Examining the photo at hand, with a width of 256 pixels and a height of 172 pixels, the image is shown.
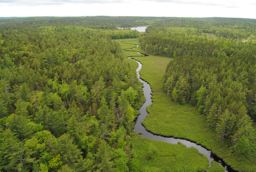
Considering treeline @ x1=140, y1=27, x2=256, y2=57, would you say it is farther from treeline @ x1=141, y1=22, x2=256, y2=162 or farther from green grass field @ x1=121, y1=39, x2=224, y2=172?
green grass field @ x1=121, y1=39, x2=224, y2=172

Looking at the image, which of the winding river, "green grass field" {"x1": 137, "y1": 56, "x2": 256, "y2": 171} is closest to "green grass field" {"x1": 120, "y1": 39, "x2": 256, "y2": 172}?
"green grass field" {"x1": 137, "y1": 56, "x2": 256, "y2": 171}

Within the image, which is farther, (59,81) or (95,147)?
(59,81)

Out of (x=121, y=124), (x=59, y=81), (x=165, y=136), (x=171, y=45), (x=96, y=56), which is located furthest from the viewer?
(x=171, y=45)

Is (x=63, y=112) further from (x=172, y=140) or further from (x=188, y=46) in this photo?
(x=188, y=46)

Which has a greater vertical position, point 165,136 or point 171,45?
point 171,45

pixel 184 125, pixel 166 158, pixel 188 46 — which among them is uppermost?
pixel 188 46

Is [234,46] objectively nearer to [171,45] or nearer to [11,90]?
[171,45]

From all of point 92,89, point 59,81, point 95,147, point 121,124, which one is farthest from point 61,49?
point 95,147

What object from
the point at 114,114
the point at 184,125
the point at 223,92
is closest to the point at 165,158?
the point at 114,114

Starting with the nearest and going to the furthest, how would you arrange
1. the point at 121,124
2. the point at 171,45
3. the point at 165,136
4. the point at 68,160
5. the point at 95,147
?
the point at 68,160 < the point at 95,147 < the point at 121,124 < the point at 165,136 < the point at 171,45
